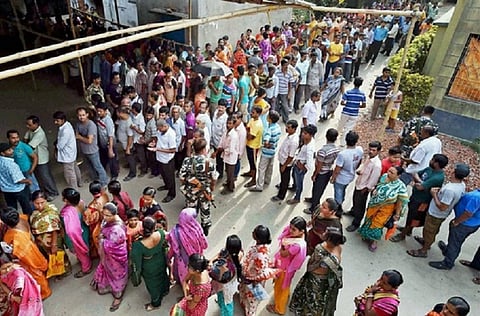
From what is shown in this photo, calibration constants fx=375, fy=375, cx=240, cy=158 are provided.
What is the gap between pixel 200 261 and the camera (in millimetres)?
3234

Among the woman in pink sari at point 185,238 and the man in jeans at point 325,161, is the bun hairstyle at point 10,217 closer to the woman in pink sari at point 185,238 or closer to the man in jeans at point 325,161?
the woman in pink sari at point 185,238

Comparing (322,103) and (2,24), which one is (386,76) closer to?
(322,103)

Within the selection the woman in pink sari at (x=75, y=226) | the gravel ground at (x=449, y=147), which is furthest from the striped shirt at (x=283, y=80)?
the woman in pink sari at (x=75, y=226)

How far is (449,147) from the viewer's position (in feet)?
25.9

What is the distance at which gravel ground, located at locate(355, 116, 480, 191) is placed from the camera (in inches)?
274

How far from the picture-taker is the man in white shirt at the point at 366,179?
498cm

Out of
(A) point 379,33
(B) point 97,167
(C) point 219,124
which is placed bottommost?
(B) point 97,167

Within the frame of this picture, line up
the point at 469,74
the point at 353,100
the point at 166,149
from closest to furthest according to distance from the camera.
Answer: the point at 166,149
the point at 353,100
the point at 469,74

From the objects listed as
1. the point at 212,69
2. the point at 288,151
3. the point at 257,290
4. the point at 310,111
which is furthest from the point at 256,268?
the point at 212,69

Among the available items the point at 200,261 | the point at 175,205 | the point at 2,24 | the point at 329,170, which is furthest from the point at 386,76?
the point at 2,24

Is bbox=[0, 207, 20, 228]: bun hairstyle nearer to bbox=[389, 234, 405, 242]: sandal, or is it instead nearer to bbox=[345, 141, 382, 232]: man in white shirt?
bbox=[345, 141, 382, 232]: man in white shirt

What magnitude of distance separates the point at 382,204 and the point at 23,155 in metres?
4.82

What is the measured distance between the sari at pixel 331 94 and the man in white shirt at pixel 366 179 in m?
3.38

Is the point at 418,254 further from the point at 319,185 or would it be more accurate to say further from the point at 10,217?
the point at 10,217
